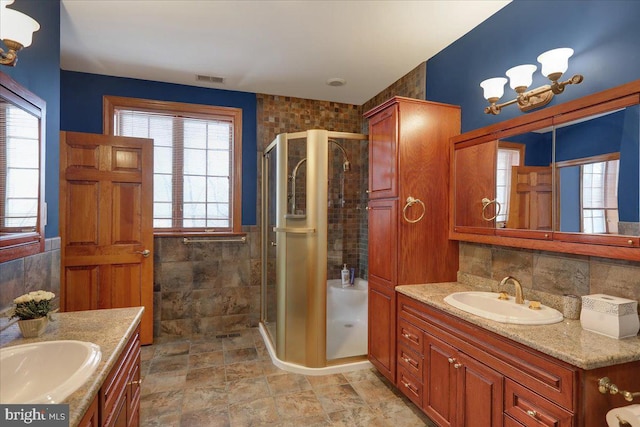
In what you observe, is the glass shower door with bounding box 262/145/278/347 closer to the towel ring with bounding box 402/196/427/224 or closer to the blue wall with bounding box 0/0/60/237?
the towel ring with bounding box 402/196/427/224

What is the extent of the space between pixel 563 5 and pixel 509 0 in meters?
0.38

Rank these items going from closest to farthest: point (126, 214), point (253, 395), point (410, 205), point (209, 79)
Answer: point (410, 205), point (253, 395), point (126, 214), point (209, 79)

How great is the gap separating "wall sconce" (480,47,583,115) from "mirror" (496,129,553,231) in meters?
0.20

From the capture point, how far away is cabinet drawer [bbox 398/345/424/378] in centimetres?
207

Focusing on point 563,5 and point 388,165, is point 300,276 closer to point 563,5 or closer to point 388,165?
point 388,165

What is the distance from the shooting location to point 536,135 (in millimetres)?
1770

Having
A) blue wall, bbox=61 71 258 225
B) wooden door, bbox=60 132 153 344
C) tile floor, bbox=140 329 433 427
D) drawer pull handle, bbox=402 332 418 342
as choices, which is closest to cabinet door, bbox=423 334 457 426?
drawer pull handle, bbox=402 332 418 342

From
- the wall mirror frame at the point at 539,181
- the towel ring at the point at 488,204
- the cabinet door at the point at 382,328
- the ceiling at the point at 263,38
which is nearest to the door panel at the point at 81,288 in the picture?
the ceiling at the point at 263,38

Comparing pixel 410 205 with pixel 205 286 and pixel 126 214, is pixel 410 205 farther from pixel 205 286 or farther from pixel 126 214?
pixel 126 214

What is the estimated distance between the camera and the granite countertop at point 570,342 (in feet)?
3.85

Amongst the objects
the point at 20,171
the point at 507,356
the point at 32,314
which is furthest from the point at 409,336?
the point at 20,171

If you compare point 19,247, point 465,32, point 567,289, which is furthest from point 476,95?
point 19,247

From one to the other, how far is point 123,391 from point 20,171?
3.71ft

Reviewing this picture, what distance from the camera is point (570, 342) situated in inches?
51.2
